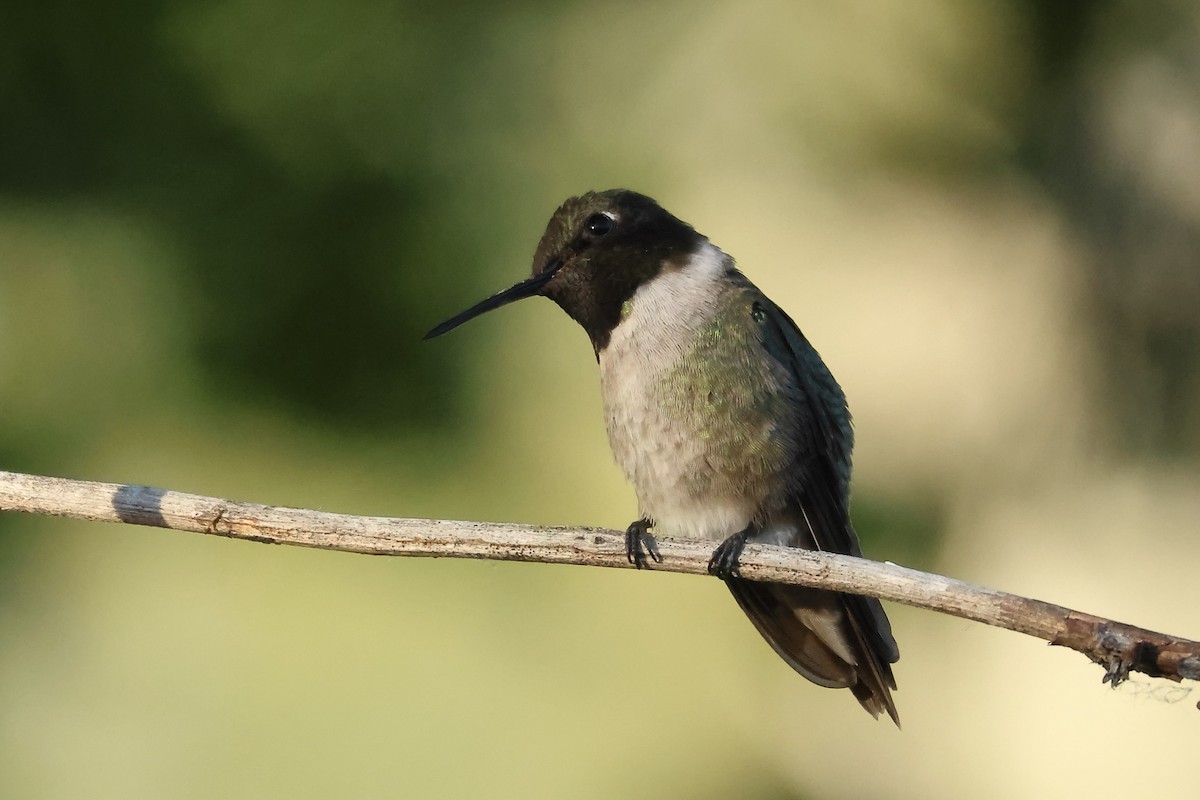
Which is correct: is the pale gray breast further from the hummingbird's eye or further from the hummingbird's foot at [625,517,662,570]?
the hummingbird's foot at [625,517,662,570]

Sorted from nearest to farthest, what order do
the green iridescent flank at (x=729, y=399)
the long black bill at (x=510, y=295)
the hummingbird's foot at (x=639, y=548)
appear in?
the hummingbird's foot at (x=639, y=548)
the long black bill at (x=510, y=295)
the green iridescent flank at (x=729, y=399)

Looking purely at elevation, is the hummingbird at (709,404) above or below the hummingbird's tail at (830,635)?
above

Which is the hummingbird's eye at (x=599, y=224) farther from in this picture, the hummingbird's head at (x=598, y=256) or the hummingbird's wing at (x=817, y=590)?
the hummingbird's wing at (x=817, y=590)

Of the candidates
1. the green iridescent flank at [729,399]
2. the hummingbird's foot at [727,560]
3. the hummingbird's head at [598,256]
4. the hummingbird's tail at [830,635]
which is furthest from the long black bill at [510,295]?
the hummingbird's tail at [830,635]

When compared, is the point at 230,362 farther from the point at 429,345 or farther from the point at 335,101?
the point at 335,101

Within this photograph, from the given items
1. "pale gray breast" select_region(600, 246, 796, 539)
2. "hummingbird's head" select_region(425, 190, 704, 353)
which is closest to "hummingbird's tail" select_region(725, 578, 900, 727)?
"pale gray breast" select_region(600, 246, 796, 539)

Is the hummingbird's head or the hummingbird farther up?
the hummingbird's head

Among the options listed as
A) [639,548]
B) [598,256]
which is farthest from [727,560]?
[598,256]

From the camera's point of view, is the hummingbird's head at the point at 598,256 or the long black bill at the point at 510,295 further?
the hummingbird's head at the point at 598,256

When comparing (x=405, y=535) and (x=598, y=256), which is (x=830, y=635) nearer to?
(x=598, y=256)
